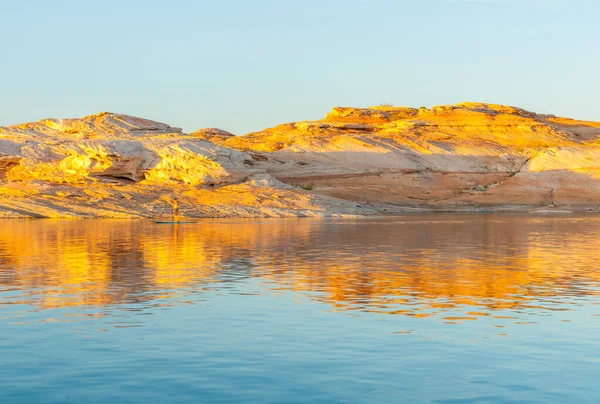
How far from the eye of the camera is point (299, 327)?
59.1ft

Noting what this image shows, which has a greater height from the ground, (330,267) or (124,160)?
(124,160)

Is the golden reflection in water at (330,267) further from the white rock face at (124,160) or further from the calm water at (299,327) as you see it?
the white rock face at (124,160)

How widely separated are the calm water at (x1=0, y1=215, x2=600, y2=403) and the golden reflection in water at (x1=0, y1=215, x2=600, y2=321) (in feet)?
0.39

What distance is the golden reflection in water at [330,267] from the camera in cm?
2256

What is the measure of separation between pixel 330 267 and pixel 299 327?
13.2 m

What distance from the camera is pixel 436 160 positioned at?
117 meters

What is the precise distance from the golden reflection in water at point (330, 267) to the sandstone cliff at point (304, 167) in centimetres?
3016

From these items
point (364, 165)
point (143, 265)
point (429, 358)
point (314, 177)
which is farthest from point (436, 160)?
point (429, 358)

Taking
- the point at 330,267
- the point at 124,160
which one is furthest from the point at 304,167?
the point at 330,267

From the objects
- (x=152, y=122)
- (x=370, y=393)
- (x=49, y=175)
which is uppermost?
(x=152, y=122)

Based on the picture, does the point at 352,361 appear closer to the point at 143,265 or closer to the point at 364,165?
the point at 143,265

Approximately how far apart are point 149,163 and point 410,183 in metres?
32.7

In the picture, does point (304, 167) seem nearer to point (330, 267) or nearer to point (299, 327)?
point (330, 267)

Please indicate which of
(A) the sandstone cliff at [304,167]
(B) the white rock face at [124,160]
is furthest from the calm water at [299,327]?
(B) the white rock face at [124,160]
